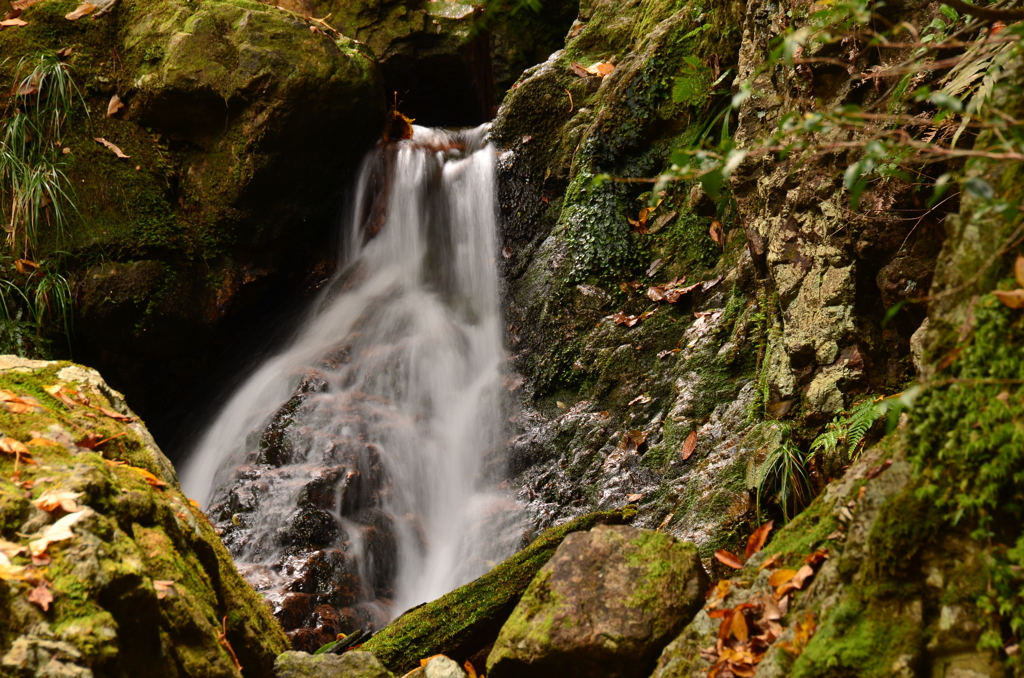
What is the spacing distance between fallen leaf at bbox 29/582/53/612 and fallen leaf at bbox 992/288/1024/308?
7.96 ft

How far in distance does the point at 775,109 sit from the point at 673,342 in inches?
74.5

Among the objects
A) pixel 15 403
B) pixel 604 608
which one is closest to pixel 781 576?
pixel 604 608

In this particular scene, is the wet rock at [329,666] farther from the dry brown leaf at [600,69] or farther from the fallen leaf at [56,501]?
the dry brown leaf at [600,69]

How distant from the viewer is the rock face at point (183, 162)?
7277mm

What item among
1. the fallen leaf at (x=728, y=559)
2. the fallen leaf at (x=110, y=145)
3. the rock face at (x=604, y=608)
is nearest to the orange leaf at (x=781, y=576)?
the rock face at (x=604, y=608)

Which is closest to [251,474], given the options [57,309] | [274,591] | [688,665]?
[274,591]

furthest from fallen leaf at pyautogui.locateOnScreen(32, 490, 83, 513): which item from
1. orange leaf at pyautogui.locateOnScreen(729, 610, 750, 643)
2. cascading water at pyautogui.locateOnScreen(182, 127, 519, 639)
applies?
cascading water at pyautogui.locateOnScreen(182, 127, 519, 639)

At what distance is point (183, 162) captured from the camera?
7.80 metres

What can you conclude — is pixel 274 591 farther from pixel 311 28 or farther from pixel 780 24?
pixel 311 28

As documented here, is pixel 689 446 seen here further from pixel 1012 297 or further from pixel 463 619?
pixel 1012 297

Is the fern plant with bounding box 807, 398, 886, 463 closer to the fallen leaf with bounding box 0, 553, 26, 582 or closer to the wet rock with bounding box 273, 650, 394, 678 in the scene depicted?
the wet rock with bounding box 273, 650, 394, 678

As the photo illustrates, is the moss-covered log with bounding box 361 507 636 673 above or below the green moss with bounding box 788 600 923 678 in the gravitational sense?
below

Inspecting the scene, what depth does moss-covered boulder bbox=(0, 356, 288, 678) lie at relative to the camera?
1823 millimetres

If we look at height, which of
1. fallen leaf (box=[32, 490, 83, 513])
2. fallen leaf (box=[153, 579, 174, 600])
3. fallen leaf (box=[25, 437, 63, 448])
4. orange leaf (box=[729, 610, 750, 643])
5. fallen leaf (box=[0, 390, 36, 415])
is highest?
fallen leaf (box=[0, 390, 36, 415])
